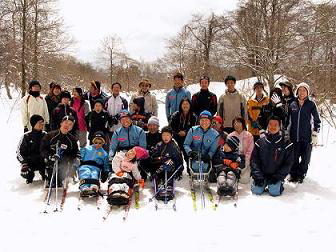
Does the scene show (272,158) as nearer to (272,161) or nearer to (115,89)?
(272,161)

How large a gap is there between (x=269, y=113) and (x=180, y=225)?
125 inches

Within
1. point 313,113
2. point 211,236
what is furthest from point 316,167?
point 211,236

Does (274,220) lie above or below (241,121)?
below

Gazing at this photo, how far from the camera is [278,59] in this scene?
1018 cm

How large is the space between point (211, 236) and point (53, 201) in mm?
2569

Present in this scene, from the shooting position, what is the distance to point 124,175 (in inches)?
208

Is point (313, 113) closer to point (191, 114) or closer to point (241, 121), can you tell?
point (241, 121)

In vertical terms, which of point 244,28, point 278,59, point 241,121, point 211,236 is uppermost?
point 244,28

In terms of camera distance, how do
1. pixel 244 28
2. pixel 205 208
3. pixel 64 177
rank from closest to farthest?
pixel 205 208
pixel 64 177
pixel 244 28

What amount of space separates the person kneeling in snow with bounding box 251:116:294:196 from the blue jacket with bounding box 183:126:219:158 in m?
0.73

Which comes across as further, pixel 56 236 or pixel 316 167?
pixel 316 167

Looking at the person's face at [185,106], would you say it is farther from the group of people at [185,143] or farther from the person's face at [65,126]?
the person's face at [65,126]

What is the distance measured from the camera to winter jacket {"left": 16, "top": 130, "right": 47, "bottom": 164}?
232 inches

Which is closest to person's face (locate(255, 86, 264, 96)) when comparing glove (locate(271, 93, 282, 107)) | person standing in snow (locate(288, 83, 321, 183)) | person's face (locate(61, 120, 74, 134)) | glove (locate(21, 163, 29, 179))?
glove (locate(271, 93, 282, 107))
